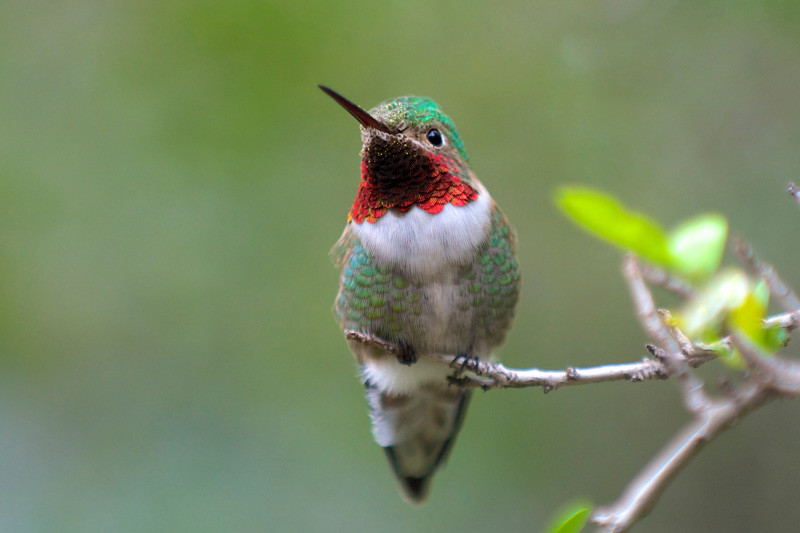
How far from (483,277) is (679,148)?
333 centimetres

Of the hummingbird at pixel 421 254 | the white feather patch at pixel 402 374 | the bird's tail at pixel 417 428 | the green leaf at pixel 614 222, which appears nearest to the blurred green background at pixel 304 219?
the bird's tail at pixel 417 428

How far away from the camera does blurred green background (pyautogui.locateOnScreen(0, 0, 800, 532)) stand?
16.9 ft

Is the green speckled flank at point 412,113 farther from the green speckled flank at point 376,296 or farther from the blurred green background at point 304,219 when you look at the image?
the blurred green background at point 304,219

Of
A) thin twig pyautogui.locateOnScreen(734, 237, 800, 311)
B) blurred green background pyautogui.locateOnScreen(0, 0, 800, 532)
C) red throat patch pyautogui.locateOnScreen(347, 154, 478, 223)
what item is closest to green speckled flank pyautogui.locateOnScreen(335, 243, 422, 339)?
red throat patch pyautogui.locateOnScreen(347, 154, 478, 223)

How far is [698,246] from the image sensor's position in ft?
2.99

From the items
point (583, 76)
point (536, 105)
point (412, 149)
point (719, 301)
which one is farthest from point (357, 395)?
point (719, 301)

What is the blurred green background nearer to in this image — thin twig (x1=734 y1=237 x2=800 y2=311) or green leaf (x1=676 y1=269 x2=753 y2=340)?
thin twig (x1=734 y1=237 x2=800 y2=311)

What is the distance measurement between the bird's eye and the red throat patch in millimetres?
60

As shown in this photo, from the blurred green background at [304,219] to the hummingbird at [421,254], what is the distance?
8.97 ft

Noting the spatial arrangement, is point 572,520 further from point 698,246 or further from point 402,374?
point 402,374

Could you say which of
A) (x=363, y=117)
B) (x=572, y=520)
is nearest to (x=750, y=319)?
(x=572, y=520)

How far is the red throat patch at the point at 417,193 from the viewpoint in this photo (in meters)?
2.62

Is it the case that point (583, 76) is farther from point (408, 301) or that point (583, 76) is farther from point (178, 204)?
point (408, 301)

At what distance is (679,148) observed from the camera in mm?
5402
